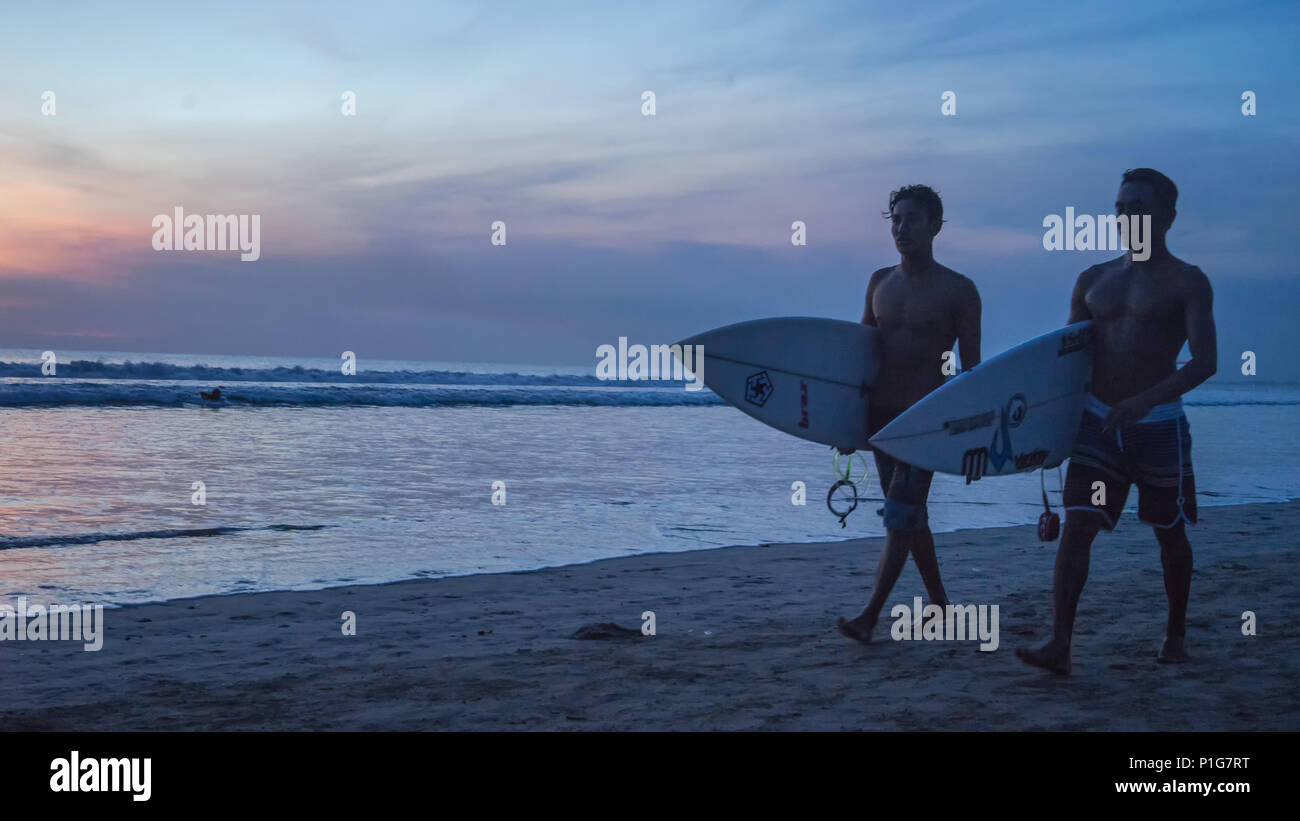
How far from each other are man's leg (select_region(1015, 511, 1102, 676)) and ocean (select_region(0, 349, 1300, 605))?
3.05 metres

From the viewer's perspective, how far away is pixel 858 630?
13.9 feet

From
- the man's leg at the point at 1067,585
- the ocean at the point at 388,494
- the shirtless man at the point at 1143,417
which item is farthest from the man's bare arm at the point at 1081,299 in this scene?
the ocean at the point at 388,494

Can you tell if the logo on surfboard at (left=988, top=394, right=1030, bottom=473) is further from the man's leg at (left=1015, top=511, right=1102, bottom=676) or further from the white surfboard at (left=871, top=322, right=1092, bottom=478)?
the man's leg at (left=1015, top=511, right=1102, bottom=676)

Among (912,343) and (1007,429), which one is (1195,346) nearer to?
(1007,429)

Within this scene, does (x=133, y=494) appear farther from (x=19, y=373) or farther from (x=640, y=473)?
(x=19, y=373)

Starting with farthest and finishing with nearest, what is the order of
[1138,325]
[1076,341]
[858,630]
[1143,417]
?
[858,630]
[1076,341]
[1138,325]
[1143,417]

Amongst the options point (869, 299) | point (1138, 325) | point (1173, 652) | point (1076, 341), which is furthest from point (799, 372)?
point (1173, 652)

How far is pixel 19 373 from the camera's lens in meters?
30.3

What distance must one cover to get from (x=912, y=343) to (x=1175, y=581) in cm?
133

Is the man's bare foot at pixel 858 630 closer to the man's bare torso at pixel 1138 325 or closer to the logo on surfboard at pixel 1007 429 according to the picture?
the logo on surfboard at pixel 1007 429
